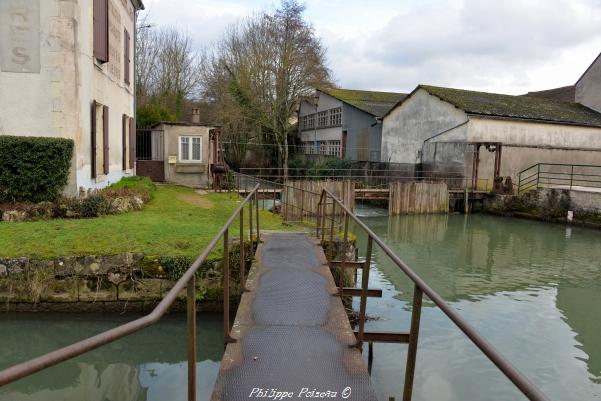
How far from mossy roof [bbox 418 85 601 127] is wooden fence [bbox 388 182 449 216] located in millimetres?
4741

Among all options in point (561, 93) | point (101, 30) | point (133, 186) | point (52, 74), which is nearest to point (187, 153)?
point (133, 186)

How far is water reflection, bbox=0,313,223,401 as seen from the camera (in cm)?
574

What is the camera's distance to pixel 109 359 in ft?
21.3

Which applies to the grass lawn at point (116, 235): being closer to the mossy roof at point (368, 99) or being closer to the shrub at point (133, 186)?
the shrub at point (133, 186)

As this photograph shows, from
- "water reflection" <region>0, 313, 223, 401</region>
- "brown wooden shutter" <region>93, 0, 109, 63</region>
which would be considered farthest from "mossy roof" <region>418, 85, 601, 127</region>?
"water reflection" <region>0, 313, 223, 401</region>

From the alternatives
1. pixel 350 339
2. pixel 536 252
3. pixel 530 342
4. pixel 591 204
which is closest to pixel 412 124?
pixel 591 204

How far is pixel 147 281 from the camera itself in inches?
303

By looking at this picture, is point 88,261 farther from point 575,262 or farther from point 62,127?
point 575,262

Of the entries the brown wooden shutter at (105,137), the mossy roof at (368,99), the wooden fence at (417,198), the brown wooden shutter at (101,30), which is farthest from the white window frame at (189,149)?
the mossy roof at (368,99)

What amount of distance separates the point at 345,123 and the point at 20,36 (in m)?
26.1

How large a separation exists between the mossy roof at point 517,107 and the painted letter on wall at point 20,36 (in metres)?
19.6

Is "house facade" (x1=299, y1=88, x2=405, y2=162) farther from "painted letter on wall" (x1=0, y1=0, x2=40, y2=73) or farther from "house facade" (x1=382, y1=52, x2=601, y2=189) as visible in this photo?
"painted letter on wall" (x1=0, y1=0, x2=40, y2=73)

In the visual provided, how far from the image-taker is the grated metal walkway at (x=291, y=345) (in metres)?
3.54

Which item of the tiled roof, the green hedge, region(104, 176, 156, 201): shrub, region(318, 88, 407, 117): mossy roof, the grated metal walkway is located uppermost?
the tiled roof
